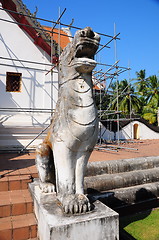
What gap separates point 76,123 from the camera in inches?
76.0

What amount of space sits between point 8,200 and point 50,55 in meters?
6.91

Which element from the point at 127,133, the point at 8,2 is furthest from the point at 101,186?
the point at 127,133

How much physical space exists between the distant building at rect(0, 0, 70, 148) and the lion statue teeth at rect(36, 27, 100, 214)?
527cm

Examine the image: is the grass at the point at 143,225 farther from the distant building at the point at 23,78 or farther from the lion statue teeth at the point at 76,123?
the distant building at the point at 23,78

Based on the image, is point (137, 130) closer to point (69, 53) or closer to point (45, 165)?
point (45, 165)

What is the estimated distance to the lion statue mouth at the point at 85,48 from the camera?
185cm

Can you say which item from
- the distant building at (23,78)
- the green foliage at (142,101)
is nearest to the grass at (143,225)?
the distant building at (23,78)

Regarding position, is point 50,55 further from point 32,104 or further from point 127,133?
point 127,133

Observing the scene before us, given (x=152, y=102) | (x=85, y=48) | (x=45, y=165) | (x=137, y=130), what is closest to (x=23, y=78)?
(x=45, y=165)

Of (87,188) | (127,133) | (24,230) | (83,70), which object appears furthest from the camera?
(127,133)

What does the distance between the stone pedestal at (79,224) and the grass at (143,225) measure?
81 cm

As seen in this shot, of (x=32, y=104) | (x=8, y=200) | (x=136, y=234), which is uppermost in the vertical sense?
Result: (x=32, y=104)

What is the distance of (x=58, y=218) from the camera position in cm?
183

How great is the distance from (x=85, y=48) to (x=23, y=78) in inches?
258
